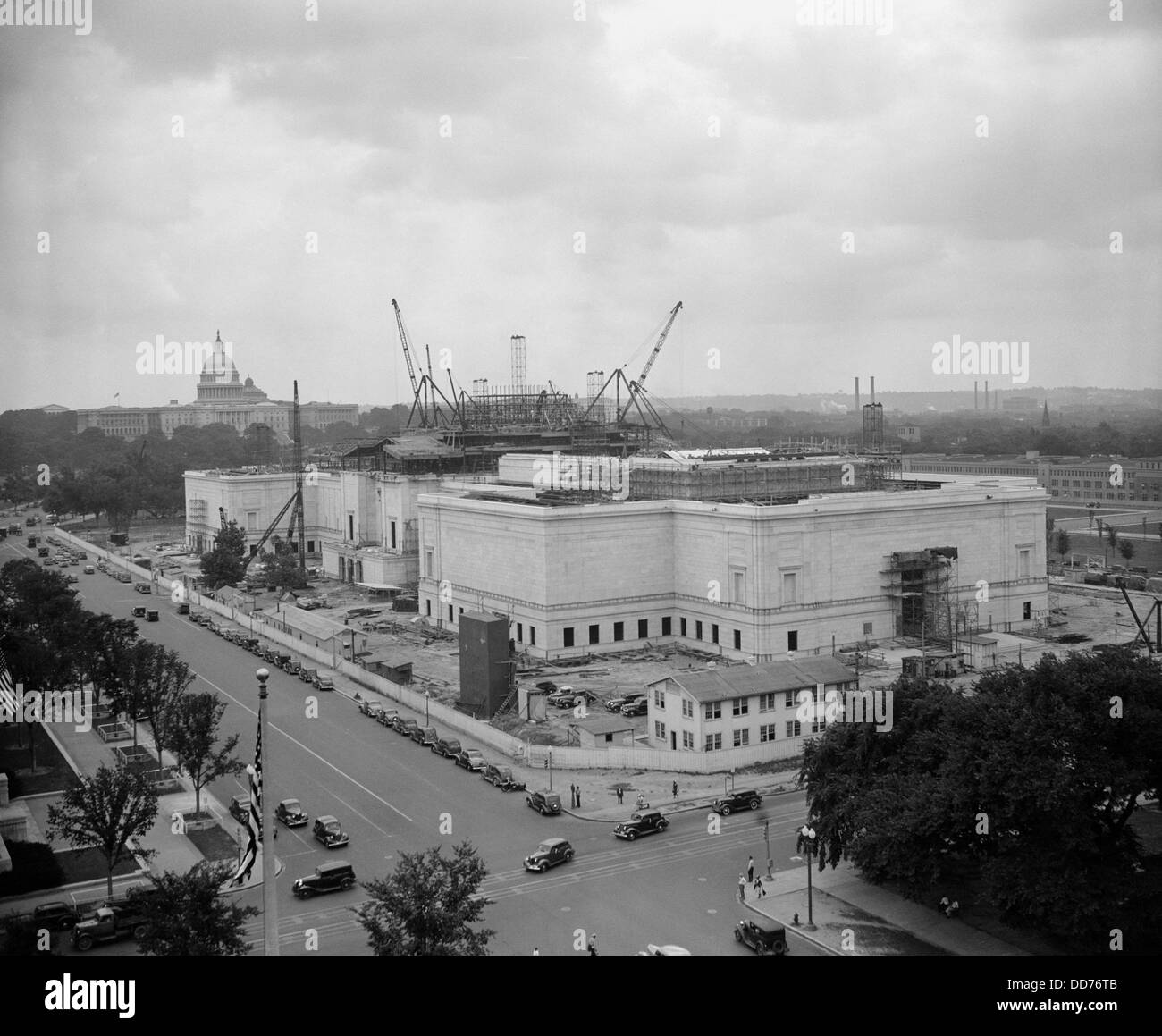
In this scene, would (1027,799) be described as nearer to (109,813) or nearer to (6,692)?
(109,813)

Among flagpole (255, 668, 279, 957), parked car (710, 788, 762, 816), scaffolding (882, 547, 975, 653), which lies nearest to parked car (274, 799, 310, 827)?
parked car (710, 788, 762, 816)

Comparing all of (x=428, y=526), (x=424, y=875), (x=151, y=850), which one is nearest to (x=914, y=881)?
(x=424, y=875)

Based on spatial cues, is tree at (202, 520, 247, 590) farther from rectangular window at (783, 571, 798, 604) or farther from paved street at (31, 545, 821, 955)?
rectangular window at (783, 571, 798, 604)

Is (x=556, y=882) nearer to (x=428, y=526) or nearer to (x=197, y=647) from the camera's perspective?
(x=197, y=647)

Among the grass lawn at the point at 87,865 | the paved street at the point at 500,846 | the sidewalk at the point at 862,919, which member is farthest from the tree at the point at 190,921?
the sidewalk at the point at 862,919

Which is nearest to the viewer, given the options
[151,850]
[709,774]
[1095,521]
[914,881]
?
[914,881]
